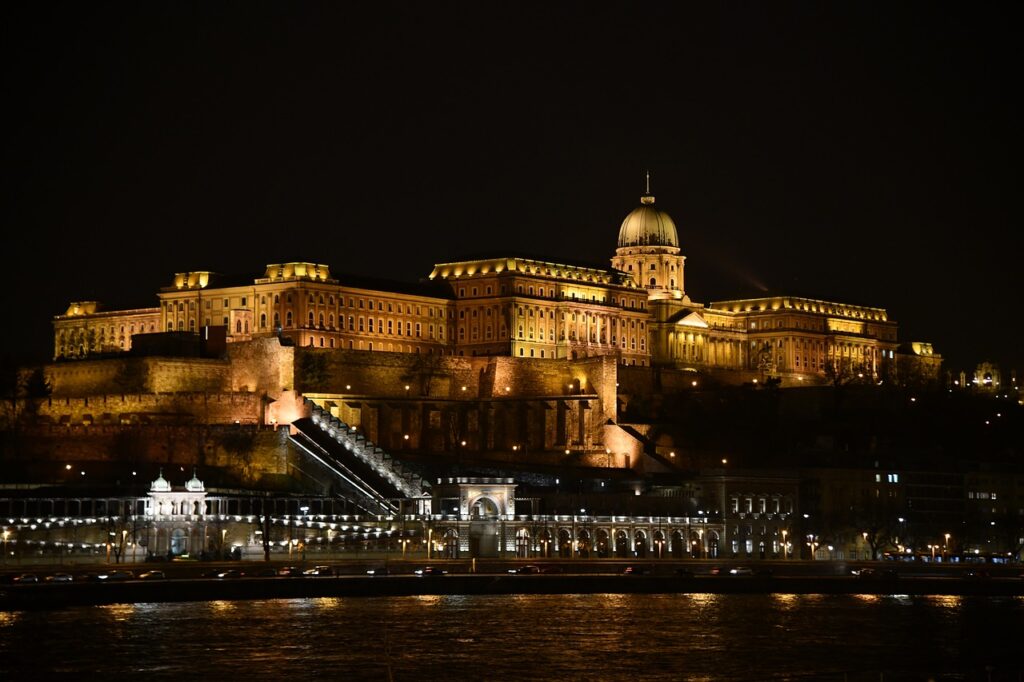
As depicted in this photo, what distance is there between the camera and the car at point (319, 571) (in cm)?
11019

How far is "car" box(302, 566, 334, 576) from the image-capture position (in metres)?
110

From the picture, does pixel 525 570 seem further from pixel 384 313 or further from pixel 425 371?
pixel 384 313

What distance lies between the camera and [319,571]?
365ft

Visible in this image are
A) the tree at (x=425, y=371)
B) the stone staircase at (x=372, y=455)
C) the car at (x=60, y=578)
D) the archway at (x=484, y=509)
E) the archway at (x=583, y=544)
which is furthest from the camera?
the tree at (x=425, y=371)

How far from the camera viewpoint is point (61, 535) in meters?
116

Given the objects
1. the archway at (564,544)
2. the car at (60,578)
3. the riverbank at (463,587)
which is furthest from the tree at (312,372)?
the car at (60,578)

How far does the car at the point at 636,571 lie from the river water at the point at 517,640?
21.9 ft

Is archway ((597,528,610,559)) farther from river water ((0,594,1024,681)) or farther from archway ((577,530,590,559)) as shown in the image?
river water ((0,594,1024,681))

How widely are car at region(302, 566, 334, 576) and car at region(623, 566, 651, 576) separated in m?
15.5

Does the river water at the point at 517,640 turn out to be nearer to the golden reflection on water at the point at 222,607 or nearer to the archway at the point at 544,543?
the golden reflection on water at the point at 222,607

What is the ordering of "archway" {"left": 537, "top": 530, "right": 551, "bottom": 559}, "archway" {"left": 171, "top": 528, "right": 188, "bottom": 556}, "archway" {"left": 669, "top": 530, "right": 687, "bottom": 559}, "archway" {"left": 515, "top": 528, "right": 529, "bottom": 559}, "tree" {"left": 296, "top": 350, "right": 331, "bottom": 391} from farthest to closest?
1. "tree" {"left": 296, "top": 350, "right": 331, "bottom": 391}
2. "archway" {"left": 669, "top": 530, "right": 687, "bottom": 559}
3. "archway" {"left": 537, "top": 530, "right": 551, "bottom": 559}
4. "archway" {"left": 515, "top": 528, "right": 529, "bottom": 559}
5. "archway" {"left": 171, "top": 528, "right": 188, "bottom": 556}

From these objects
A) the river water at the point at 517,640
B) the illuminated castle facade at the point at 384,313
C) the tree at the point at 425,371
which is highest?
the illuminated castle facade at the point at 384,313

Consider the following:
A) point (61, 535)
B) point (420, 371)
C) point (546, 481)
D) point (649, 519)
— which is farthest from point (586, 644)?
point (420, 371)

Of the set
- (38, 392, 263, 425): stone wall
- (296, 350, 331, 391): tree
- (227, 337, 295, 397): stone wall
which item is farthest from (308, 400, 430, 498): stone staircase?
(296, 350, 331, 391): tree
